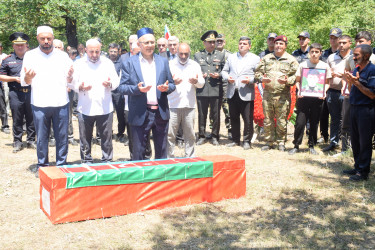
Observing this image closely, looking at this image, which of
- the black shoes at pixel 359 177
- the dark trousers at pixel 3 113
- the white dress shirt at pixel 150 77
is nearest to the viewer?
the white dress shirt at pixel 150 77

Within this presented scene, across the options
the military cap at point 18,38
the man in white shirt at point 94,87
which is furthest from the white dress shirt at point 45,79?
the military cap at point 18,38

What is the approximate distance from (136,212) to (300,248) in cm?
196

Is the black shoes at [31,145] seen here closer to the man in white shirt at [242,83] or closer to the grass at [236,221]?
the grass at [236,221]

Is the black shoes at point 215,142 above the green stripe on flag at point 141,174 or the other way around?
the other way around

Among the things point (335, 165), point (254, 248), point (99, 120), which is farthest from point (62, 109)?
point (335, 165)

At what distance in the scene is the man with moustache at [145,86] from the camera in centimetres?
567

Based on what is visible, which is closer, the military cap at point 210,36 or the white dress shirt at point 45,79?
the white dress shirt at point 45,79

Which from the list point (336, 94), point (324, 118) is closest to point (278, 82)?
point (336, 94)

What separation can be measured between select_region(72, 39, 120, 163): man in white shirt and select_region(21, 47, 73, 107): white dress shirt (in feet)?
0.95

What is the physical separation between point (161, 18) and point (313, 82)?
496 inches

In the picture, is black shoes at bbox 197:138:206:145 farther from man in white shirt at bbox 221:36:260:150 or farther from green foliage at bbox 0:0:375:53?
green foliage at bbox 0:0:375:53

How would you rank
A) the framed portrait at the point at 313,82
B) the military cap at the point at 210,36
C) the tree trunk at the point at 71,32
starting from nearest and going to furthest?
the framed portrait at the point at 313,82 < the military cap at the point at 210,36 < the tree trunk at the point at 71,32

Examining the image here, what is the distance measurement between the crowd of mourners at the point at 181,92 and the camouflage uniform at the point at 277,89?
20 millimetres

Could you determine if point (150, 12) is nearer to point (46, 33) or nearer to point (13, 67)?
point (13, 67)
